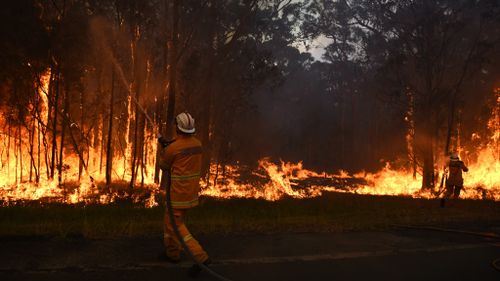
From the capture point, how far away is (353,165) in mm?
53281

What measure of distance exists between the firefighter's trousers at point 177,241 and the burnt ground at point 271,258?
7.0 inches

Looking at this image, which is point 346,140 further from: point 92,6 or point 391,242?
point 391,242

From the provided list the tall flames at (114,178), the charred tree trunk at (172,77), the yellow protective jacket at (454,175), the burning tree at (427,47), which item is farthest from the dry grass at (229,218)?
the burning tree at (427,47)

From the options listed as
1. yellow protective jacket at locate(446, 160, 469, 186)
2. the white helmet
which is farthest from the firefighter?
yellow protective jacket at locate(446, 160, 469, 186)

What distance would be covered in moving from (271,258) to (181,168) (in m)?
1.69

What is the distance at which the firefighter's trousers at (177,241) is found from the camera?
17.2 feet

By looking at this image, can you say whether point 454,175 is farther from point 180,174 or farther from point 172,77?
point 180,174

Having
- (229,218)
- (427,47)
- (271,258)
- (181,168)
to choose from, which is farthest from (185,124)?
(427,47)

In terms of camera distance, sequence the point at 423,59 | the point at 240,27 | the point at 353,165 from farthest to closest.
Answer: the point at 353,165, the point at 423,59, the point at 240,27

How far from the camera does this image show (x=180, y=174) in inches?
215

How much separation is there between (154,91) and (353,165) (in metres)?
35.7

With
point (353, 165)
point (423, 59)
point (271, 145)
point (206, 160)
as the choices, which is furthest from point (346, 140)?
point (206, 160)

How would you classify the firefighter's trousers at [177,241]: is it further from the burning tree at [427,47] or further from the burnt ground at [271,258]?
the burning tree at [427,47]

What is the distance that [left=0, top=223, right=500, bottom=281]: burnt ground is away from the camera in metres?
5.26
